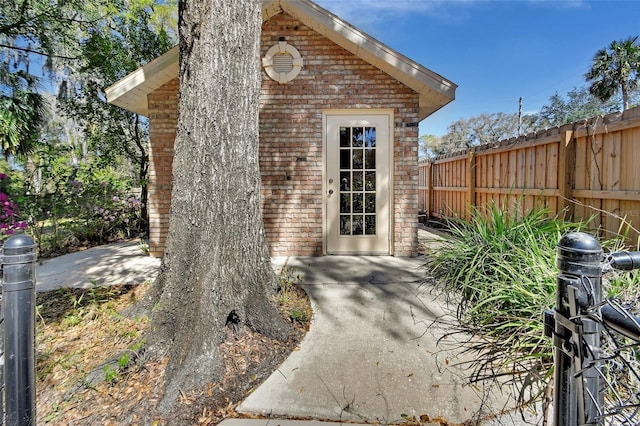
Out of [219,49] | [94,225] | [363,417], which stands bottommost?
[363,417]

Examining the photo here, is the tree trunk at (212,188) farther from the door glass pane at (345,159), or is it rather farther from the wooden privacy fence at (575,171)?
the door glass pane at (345,159)

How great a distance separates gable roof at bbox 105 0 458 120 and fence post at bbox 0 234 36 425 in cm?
439

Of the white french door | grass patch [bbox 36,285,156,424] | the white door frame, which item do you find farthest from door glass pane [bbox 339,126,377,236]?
grass patch [bbox 36,285,156,424]

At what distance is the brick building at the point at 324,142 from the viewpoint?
530cm

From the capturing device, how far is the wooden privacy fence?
11.5ft

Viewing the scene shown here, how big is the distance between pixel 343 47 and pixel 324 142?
1587 millimetres

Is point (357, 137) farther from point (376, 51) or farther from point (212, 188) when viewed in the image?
point (212, 188)

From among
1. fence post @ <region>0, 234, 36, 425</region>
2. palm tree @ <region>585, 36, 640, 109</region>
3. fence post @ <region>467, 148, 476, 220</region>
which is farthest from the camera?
palm tree @ <region>585, 36, 640, 109</region>

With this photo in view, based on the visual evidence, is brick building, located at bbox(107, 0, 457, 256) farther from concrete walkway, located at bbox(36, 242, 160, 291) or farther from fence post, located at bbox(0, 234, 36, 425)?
fence post, located at bbox(0, 234, 36, 425)

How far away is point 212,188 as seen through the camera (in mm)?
2562

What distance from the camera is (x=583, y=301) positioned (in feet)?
2.71

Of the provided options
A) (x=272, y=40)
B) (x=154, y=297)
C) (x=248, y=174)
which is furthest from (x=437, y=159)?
(x=154, y=297)

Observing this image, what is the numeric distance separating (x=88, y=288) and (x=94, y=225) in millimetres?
4046

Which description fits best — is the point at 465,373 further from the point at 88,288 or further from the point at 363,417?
the point at 88,288
